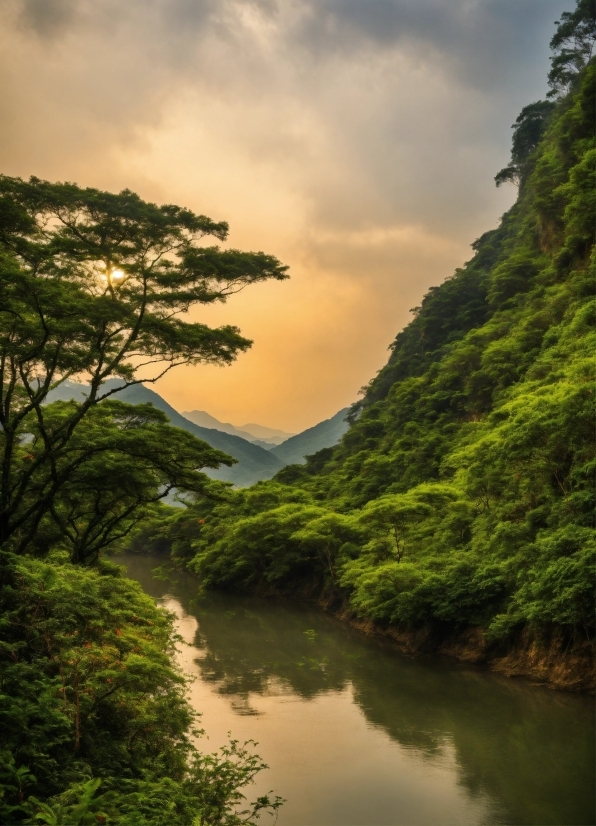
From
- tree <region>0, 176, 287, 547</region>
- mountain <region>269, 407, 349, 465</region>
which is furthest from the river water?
mountain <region>269, 407, 349, 465</region>

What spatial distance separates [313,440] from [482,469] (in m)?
142

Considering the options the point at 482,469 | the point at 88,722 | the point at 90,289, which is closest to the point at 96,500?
the point at 90,289

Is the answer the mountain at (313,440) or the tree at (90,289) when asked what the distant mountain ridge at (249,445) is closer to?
the mountain at (313,440)

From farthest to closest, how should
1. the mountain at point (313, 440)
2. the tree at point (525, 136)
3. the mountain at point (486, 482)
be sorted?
the mountain at point (313, 440)
the tree at point (525, 136)
the mountain at point (486, 482)

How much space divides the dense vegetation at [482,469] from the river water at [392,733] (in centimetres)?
232

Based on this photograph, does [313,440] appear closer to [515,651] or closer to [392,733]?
→ [515,651]

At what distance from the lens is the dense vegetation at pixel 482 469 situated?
63.6 feet

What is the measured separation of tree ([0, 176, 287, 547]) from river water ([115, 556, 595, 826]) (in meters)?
7.83

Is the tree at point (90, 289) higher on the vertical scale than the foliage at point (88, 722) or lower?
higher

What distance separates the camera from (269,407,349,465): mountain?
148375 millimetres

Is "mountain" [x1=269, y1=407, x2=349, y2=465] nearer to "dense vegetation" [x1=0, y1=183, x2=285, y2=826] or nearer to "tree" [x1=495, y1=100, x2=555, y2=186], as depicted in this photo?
"tree" [x1=495, y1=100, x2=555, y2=186]

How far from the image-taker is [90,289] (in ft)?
51.8

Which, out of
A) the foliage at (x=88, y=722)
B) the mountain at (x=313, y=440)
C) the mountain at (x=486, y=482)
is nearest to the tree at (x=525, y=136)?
the mountain at (x=486, y=482)

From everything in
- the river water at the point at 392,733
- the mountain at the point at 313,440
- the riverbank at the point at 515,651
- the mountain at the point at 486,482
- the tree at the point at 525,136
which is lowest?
the river water at the point at 392,733
